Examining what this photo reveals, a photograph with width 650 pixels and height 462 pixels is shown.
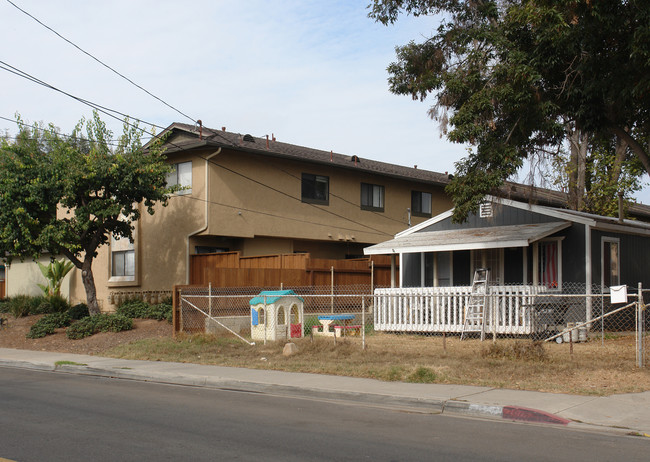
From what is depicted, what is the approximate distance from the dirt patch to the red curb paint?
11.6 meters

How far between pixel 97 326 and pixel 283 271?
19.7ft

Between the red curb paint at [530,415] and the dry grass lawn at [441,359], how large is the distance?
5.54ft

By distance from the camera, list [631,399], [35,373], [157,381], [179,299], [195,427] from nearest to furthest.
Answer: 1. [195,427]
2. [631,399]
3. [157,381]
4. [35,373]
5. [179,299]

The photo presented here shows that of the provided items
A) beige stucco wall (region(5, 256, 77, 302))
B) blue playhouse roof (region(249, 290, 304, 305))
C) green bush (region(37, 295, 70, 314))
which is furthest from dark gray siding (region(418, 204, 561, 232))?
beige stucco wall (region(5, 256, 77, 302))

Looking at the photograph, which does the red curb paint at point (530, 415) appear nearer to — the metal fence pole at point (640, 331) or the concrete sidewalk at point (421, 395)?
the concrete sidewalk at point (421, 395)

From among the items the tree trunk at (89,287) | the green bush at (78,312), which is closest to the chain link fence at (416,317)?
the tree trunk at (89,287)

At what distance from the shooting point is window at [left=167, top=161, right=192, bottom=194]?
2509 centimetres

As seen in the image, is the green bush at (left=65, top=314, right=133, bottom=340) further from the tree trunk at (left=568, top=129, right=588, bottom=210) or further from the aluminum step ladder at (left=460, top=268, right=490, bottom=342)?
the tree trunk at (left=568, top=129, right=588, bottom=210)

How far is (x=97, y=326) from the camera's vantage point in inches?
782

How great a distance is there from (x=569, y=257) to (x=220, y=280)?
10274mm

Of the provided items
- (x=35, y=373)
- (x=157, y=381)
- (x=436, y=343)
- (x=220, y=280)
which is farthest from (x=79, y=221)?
(x=436, y=343)

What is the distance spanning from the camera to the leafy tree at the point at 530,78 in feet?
45.4

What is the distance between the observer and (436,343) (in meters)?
16.5

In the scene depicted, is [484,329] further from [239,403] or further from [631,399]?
[239,403]
